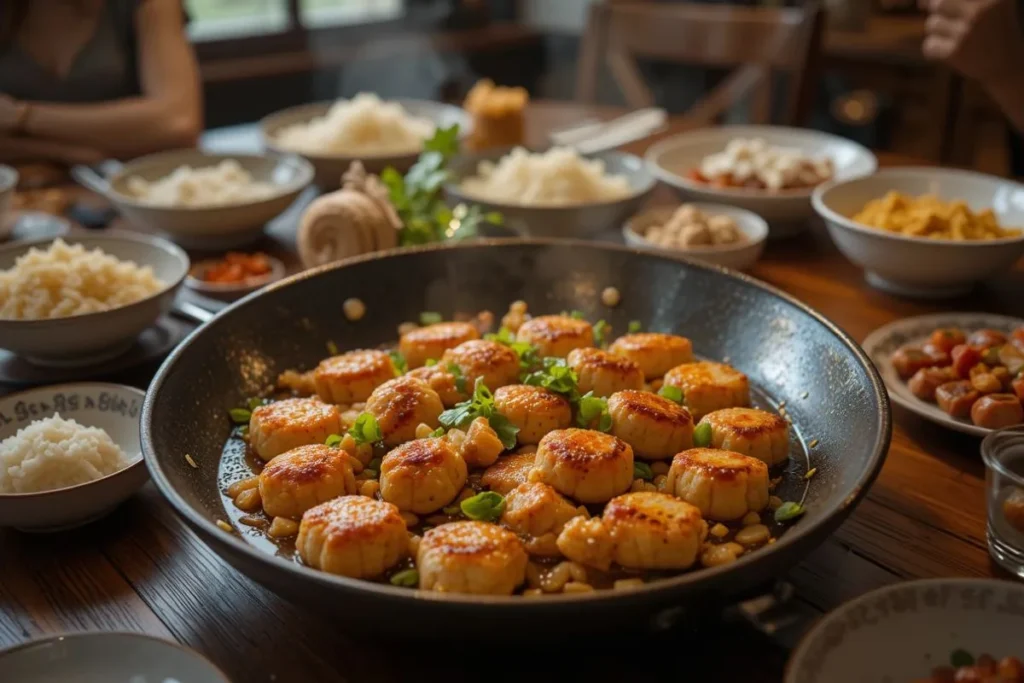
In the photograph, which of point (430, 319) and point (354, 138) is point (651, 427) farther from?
point (354, 138)

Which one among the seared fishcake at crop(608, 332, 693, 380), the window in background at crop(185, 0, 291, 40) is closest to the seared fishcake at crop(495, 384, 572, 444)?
the seared fishcake at crop(608, 332, 693, 380)

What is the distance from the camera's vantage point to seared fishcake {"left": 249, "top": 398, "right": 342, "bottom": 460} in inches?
61.0

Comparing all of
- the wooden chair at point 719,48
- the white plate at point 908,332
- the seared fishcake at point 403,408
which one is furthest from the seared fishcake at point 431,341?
the wooden chair at point 719,48

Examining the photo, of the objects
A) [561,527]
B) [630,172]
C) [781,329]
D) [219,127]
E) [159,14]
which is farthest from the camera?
[219,127]

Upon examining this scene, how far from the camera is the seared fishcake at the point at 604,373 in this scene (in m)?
1.70

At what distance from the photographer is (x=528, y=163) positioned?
9.46 feet

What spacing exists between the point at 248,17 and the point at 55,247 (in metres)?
4.96

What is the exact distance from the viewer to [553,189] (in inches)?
108

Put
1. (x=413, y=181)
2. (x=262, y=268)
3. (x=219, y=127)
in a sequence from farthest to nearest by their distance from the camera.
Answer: (x=219, y=127)
(x=413, y=181)
(x=262, y=268)

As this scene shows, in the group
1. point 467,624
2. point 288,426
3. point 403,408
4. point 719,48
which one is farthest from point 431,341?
point 719,48

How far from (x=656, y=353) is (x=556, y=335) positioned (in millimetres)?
221

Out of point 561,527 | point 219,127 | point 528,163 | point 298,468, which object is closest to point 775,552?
point 561,527

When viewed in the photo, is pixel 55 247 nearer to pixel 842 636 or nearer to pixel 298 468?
pixel 298 468

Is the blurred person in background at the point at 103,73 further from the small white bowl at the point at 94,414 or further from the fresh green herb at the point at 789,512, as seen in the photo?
the fresh green herb at the point at 789,512
